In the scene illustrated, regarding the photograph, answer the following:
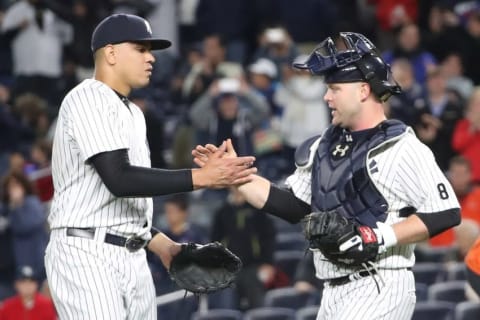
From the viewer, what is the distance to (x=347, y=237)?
18.9ft

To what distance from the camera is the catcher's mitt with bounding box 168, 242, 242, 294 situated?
6316 mm

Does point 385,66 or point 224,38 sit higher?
point 224,38

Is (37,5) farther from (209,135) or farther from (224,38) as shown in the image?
(209,135)

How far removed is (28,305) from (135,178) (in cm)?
487

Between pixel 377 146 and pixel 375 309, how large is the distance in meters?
0.72

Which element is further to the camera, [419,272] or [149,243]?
[419,272]

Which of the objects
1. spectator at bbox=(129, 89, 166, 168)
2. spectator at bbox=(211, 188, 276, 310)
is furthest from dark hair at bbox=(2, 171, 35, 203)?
spectator at bbox=(211, 188, 276, 310)

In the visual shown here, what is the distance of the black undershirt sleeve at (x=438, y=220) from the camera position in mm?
5867

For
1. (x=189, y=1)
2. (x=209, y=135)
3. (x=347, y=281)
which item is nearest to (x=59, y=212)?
(x=347, y=281)

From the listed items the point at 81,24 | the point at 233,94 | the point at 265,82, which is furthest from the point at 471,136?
the point at 81,24

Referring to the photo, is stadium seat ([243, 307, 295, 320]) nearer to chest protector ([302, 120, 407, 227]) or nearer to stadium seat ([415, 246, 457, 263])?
stadium seat ([415, 246, 457, 263])

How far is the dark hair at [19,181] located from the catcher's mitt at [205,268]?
18.5 ft

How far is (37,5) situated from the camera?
15.2 metres

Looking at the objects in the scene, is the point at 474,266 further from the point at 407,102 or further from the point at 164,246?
the point at 407,102
